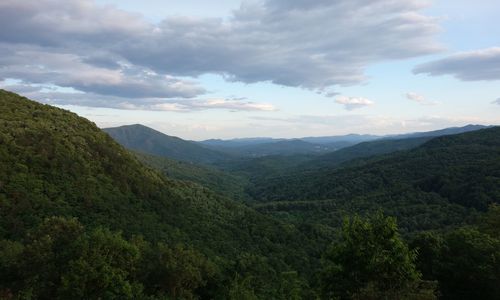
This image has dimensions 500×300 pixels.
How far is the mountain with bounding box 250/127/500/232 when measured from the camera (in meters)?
122

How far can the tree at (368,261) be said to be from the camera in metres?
24.5

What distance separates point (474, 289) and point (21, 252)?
1320 inches

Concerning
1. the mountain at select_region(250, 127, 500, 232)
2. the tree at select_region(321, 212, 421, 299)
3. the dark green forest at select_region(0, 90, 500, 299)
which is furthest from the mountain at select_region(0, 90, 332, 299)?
the mountain at select_region(250, 127, 500, 232)

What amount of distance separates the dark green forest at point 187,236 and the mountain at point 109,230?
14 cm

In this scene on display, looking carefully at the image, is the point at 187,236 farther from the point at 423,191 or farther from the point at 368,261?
the point at 423,191

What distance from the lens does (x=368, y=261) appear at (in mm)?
25328

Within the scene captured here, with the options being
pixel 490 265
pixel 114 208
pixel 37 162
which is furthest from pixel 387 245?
pixel 37 162

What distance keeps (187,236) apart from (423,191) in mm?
113330

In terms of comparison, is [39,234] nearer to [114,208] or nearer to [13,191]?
[13,191]

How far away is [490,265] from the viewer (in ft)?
90.5

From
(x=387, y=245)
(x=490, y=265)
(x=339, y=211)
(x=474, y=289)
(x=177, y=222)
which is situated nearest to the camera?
(x=387, y=245)

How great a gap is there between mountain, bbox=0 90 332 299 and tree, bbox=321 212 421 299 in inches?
315

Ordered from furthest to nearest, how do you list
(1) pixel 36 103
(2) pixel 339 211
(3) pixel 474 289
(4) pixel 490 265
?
1. (2) pixel 339 211
2. (1) pixel 36 103
3. (3) pixel 474 289
4. (4) pixel 490 265

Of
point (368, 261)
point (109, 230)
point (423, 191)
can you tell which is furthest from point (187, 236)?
point (423, 191)
